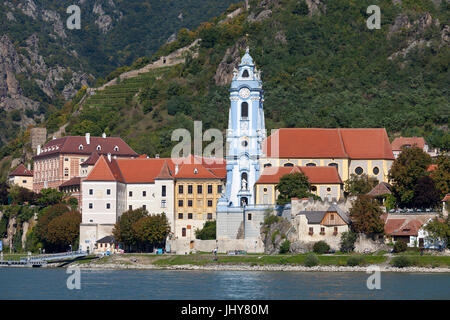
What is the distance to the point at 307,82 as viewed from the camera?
509 ft

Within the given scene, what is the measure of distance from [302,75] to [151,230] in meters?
61.2

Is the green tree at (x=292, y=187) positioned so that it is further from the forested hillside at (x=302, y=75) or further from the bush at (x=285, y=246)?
the forested hillside at (x=302, y=75)

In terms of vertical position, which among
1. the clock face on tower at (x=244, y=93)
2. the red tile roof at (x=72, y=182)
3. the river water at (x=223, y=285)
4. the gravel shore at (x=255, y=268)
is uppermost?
the clock face on tower at (x=244, y=93)

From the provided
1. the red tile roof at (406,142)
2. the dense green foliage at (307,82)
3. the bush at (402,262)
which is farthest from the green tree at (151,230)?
the dense green foliage at (307,82)

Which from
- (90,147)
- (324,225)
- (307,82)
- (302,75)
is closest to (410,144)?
(324,225)

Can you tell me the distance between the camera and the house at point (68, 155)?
127438mm

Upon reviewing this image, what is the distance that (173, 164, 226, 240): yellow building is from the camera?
109m

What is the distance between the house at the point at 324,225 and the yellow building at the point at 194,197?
19.0 metres

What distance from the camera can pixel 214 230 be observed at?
104438 millimetres

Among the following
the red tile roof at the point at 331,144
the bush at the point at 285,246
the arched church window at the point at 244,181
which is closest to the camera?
the bush at the point at 285,246

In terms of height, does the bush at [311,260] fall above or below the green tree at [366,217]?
below

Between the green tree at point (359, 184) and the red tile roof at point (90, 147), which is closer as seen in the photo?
the green tree at point (359, 184)

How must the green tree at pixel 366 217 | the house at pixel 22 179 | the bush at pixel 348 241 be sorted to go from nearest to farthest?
the green tree at pixel 366 217 → the bush at pixel 348 241 → the house at pixel 22 179
